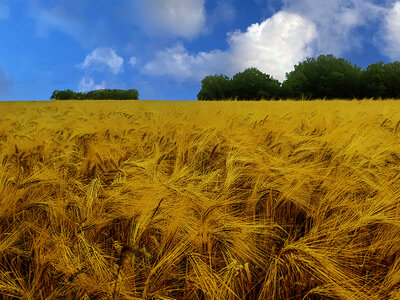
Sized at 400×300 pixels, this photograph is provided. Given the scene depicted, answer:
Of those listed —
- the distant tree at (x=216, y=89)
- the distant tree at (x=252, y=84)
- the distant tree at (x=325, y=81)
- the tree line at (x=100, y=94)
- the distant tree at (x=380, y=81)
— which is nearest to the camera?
the distant tree at (x=380, y=81)

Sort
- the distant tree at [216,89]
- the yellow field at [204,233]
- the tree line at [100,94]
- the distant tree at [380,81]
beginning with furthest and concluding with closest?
the tree line at [100,94] < the distant tree at [216,89] < the distant tree at [380,81] < the yellow field at [204,233]

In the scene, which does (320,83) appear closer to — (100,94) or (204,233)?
(100,94)

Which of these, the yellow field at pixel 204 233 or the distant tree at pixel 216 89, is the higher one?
the distant tree at pixel 216 89

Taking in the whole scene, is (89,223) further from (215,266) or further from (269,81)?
(269,81)

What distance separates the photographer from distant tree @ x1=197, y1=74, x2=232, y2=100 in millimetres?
36094

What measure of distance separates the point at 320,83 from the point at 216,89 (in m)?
12.9

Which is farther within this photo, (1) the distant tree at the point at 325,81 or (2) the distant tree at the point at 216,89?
(2) the distant tree at the point at 216,89

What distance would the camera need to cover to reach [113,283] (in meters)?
0.77

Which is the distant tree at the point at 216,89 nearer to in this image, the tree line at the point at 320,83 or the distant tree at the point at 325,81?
the tree line at the point at 320,83

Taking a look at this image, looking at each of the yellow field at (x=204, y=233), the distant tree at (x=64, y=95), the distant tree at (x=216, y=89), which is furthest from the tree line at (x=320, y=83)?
the yellow field at (x=204, y=233)

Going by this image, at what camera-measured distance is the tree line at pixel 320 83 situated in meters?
31.0

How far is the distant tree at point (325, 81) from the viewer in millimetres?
31469

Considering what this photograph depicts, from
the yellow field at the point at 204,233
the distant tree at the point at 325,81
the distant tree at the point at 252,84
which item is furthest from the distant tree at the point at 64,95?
the yellow field at the point at 204,233

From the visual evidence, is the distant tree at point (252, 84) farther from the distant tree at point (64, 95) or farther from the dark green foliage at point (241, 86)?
the distant tree at point (64, 95)
